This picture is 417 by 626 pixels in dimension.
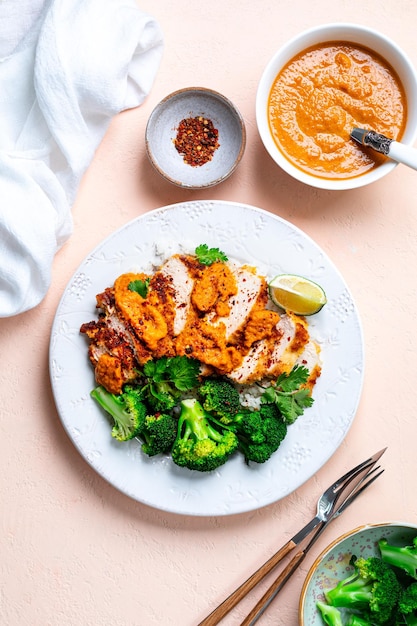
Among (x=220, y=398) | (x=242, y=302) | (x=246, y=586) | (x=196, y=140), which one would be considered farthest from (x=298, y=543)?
(x=196, y=140)

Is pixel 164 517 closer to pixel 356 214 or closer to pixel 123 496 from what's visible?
pixel 123 496

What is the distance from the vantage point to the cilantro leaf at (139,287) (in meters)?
3.41

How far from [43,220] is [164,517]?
193cm

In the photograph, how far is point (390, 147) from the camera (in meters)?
3.28

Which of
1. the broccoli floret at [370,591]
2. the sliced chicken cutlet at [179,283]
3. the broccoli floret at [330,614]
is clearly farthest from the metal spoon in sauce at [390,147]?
the broccoli floret at [330,614]

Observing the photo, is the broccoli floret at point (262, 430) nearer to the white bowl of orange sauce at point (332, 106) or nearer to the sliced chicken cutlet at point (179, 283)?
the sliced chicken cutlet at point (179, 283)

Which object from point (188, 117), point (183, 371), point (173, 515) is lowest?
point (173, 515)

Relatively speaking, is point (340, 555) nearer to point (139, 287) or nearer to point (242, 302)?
point (242, 302)

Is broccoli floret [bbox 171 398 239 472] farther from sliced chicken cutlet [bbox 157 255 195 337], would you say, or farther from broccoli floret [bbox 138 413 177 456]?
sliced chicken cutlet [bbox 157 255 195 337]

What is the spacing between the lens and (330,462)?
3.68m

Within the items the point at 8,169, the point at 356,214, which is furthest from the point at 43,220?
the point at 356,214

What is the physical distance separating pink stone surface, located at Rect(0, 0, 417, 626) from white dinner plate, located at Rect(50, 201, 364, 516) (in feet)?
0.74

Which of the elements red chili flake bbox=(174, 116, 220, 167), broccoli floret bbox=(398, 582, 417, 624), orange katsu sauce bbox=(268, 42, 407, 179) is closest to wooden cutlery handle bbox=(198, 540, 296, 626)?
broccoli floret bbox=(398, 582, 417, 624)

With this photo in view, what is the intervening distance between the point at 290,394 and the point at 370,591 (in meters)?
1.23
